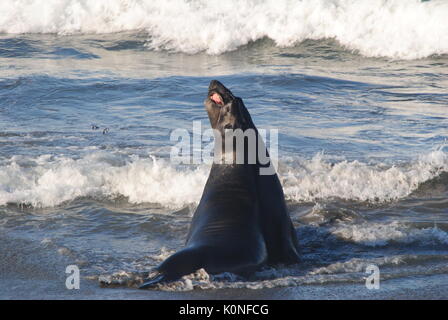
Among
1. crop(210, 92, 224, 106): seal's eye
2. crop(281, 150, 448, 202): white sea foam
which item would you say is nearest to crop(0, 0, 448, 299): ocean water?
crop(281, 150, 448, 202): white sea foam

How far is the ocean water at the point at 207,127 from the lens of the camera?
5922mm

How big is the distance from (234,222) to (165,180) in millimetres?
2954

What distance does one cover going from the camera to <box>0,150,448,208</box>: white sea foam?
26.1ft

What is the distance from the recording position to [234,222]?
5.60 metres

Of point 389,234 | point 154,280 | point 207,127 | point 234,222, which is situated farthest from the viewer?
→ point 207,127

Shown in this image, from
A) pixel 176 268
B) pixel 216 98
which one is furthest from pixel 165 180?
pixel 176 268

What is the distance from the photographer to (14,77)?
14.9 meters

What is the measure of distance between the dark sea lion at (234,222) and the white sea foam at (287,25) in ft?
38.9

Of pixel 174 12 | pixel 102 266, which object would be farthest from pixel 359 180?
pixel 174 12

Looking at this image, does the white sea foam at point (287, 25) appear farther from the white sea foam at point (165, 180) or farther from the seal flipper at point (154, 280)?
the seal flipper at point (154, 280)

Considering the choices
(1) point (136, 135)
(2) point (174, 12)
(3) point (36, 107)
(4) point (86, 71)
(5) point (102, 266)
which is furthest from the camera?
(2) point (174, 12)

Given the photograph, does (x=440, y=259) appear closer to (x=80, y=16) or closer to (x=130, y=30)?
(x=130, y=30)

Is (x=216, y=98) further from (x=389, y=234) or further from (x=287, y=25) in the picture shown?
(x=287, y=25)

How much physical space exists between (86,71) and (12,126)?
5010 millimetres
